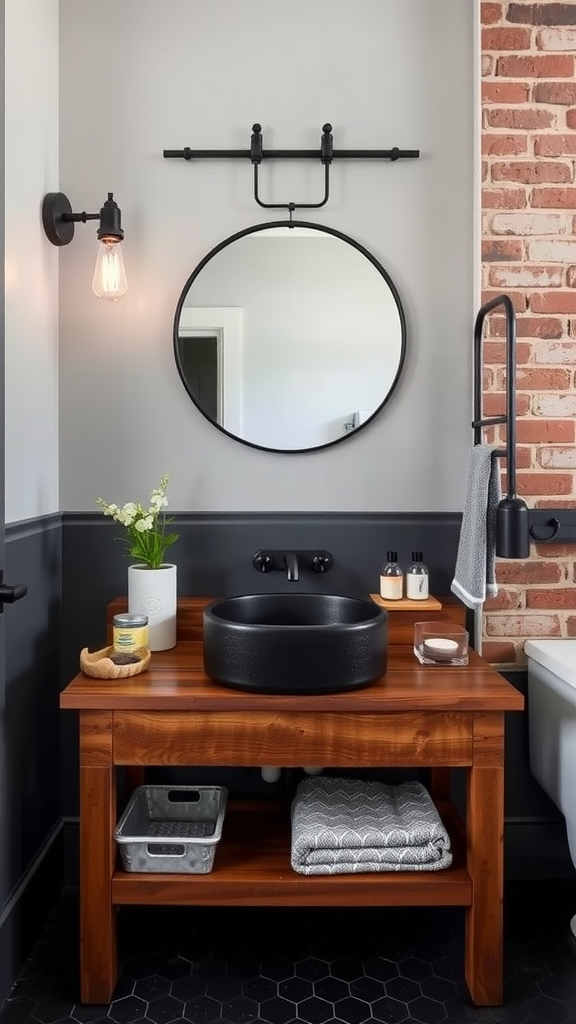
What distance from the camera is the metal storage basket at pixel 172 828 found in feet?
5.41

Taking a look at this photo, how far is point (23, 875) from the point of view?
1821mm

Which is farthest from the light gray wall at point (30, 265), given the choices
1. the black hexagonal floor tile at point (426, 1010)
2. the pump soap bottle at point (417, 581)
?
the black hexagonal floor tile at point (426, 1010)

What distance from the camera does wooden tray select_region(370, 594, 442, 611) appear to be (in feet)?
6.46

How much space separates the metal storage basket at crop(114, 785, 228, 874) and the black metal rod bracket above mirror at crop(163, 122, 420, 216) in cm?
162

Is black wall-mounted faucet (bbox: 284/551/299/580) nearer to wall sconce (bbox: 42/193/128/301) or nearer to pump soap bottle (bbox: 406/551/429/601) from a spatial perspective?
pump soap bottle (bbox: 406/551/429/601)

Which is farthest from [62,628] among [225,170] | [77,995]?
[225,170]

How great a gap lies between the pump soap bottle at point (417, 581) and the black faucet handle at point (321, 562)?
0.73 feet

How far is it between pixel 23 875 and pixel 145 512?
934mm

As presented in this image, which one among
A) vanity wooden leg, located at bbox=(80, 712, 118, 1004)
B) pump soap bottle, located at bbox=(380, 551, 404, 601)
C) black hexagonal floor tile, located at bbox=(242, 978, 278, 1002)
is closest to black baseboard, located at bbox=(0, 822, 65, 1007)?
vanity wooden leg, located at bbox=(80, 712, 118, 1004)

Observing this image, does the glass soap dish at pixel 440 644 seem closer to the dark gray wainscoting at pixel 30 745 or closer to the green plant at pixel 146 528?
the green plant at pixel 146 528

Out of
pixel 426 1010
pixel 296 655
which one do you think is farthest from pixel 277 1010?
pixel 296 655

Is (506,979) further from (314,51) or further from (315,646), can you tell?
(314,51)

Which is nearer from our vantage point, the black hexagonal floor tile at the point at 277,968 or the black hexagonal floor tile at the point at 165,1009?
the black hexagonal floor tile at the point at 165,1009

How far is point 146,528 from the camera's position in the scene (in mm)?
1921
